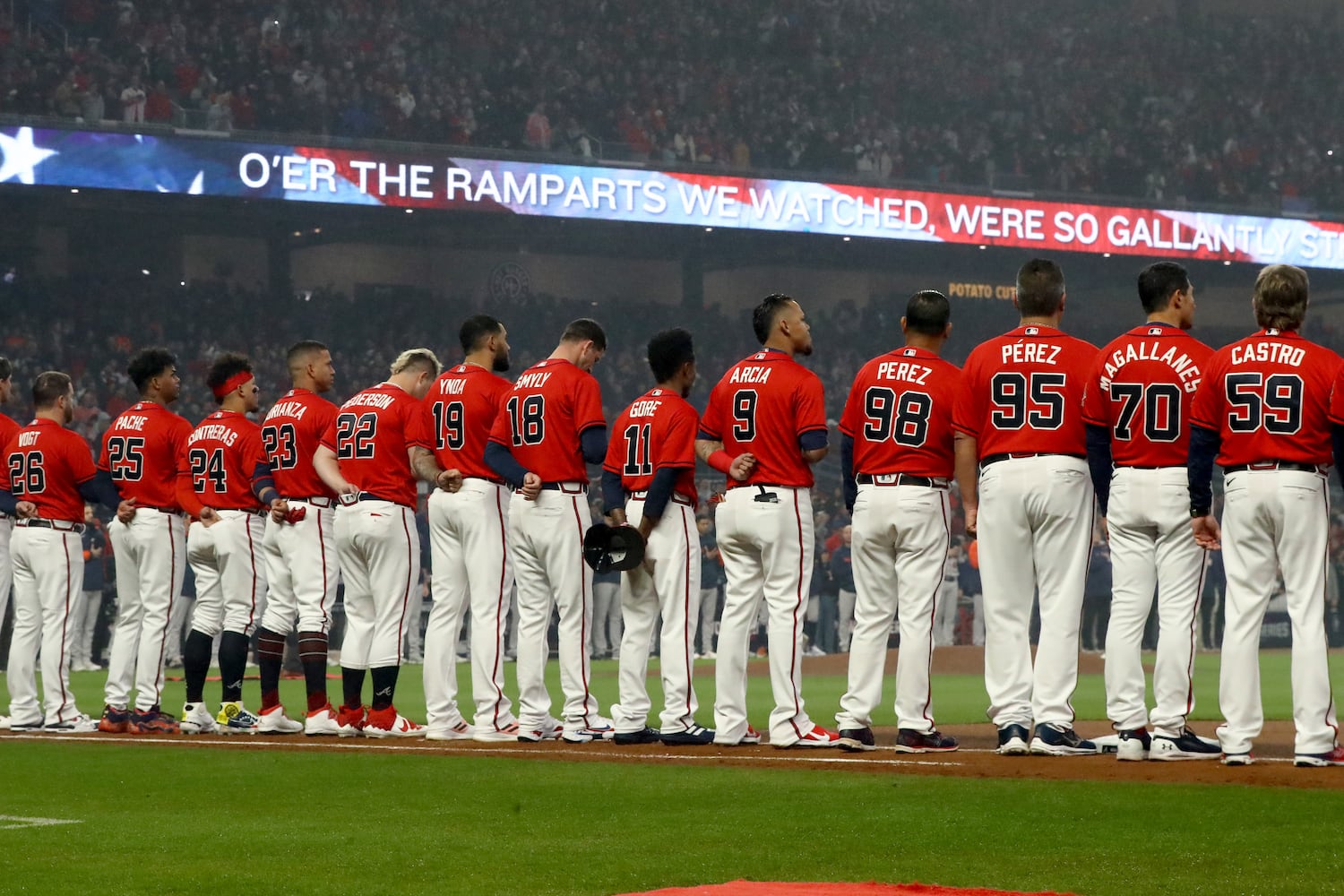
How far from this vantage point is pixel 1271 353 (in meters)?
6.59

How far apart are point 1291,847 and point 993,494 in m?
2.61

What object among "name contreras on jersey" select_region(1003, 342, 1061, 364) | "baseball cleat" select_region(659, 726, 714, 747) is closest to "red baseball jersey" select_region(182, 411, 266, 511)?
"baseball cleat" select_region(659, 726, 714, 747)

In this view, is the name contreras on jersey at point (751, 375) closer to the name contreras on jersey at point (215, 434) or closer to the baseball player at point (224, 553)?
the baseball player at point (224, 553)

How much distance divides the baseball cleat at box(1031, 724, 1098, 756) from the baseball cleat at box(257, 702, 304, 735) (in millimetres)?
4589

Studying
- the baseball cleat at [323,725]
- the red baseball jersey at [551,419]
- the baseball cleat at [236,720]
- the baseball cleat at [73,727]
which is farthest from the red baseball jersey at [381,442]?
the baseball cleat at [73,727]

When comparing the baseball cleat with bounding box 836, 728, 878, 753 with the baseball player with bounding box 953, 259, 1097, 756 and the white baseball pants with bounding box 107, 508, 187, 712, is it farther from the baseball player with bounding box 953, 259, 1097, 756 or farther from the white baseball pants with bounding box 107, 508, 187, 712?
the white baseball pants with bounding box 107, 508, 187, 712

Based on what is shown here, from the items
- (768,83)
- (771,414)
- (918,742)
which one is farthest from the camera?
(768,83)

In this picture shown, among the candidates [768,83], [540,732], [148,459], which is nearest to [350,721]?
[540,732]

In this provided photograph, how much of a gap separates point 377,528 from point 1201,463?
182 inches

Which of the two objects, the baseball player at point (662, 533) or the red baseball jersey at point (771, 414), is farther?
the baseball player at point (662, 533)

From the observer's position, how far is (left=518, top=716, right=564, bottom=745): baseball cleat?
8836 millimetres

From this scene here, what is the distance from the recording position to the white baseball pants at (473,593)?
8.95 meters

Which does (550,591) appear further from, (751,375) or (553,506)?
(751,375)

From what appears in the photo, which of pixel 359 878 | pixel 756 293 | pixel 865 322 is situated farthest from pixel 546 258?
pixel 359 878
